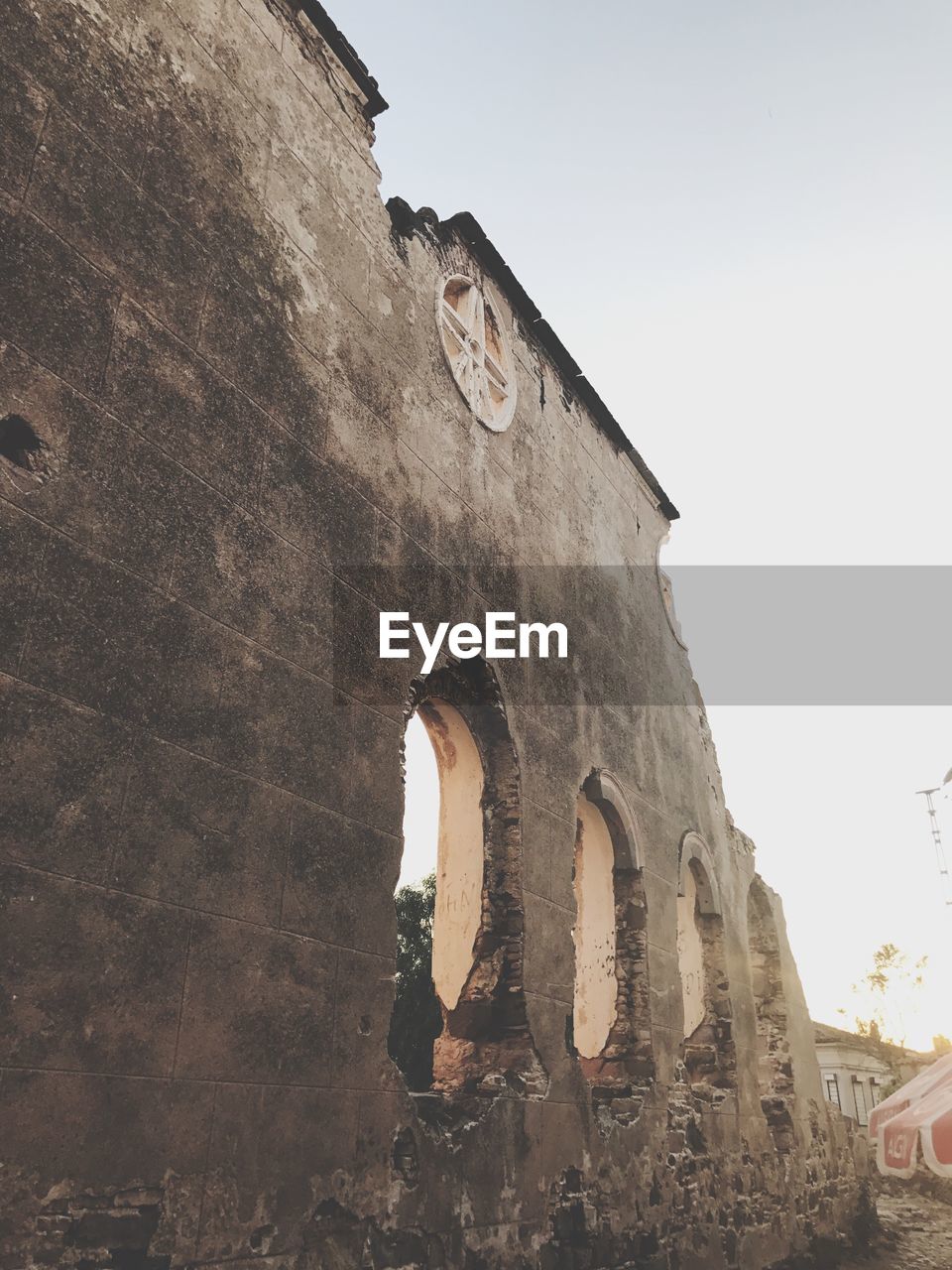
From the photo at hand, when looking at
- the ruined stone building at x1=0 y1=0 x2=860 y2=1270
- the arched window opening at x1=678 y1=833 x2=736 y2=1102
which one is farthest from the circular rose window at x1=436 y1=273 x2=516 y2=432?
the arched window opening at x1=678 y1=833 x2=736 y2=1102

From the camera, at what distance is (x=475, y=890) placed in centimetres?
541

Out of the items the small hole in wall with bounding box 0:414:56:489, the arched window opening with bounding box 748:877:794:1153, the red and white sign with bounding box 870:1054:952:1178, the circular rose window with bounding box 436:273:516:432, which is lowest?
the red and white sign with bounding box 870:1054:952:1178

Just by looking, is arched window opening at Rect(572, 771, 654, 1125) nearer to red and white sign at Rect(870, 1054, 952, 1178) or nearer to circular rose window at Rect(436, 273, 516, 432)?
red and white sign at Rect(870, 1054, 952, 1178)

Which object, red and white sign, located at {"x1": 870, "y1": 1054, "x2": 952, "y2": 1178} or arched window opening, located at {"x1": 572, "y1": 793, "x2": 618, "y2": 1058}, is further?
red and white sign, located at {"x1": 870, "y1": 1054, "x2": 952, "y2": 1178}

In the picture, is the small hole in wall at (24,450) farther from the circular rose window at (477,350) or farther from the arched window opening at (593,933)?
the arched window opening at (593,933)

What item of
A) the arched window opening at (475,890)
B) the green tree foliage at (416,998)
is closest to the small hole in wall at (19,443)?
the arched window opening at (475,890)

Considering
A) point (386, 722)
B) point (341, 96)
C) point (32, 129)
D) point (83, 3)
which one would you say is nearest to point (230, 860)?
point (386, 722)

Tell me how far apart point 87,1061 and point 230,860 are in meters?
0.85

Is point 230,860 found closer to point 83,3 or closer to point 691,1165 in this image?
point 83,3

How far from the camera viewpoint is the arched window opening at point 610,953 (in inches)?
260

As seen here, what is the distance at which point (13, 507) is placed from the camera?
294 centimetres

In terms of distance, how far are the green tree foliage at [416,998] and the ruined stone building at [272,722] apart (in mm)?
7180

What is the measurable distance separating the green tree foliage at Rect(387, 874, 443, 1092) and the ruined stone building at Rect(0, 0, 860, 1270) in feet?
23.6

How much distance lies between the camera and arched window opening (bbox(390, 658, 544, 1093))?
16.7 ft
